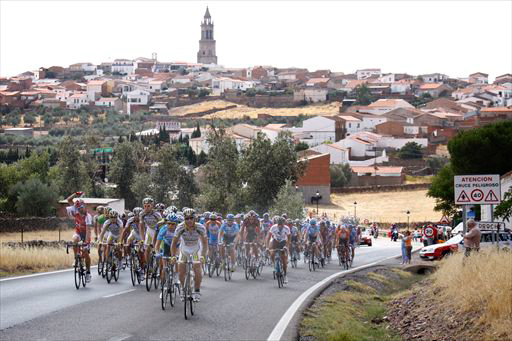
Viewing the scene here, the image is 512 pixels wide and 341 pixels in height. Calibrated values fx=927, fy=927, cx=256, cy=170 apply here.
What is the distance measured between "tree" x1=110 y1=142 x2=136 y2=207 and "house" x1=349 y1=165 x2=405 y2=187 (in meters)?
50.7

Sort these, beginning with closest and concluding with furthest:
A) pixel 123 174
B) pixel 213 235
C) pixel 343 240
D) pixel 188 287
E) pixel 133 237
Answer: pixel 188 287 < pixel 133 237 < pixel 213 235 < pixel 343 240 < pixel 123 174

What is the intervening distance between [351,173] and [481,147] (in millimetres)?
64105

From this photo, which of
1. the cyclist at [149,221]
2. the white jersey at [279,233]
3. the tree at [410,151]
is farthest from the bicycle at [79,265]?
the tree at [410,151]

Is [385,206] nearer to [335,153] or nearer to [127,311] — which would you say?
[335,153]

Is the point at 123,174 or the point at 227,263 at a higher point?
the point at 123,174

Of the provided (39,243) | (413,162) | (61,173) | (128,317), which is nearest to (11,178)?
(61,173)

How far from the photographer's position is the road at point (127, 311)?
44.9 feet

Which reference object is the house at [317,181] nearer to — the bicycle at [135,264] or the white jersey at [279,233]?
the white jersey at [279,233]

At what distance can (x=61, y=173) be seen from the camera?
83.3 meters

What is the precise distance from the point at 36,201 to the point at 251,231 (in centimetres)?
3964

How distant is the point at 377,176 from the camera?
4924 inches

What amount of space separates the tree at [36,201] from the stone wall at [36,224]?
73.6 feet

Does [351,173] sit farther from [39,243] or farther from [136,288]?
[136,288]

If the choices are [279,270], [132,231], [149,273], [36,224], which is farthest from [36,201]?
[149,273]
